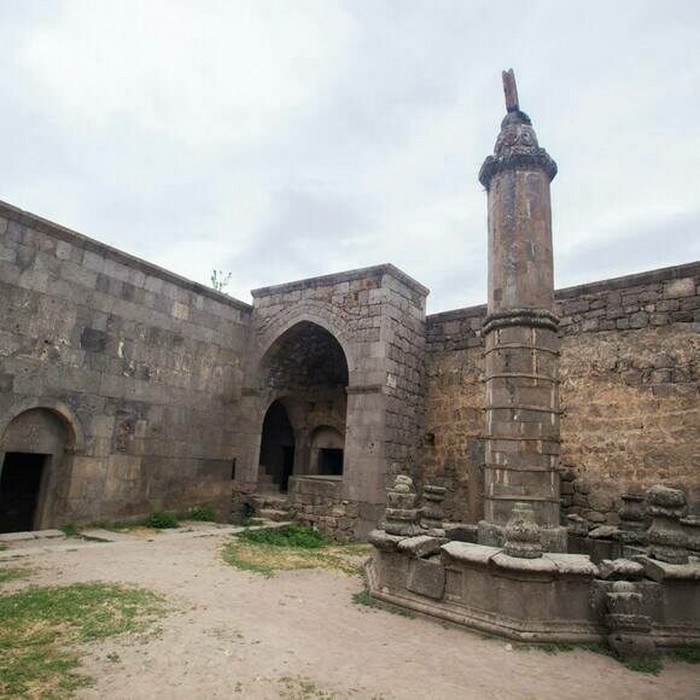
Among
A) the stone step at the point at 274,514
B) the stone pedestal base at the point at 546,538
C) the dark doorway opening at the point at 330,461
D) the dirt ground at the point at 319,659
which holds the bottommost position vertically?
the dirt ground at the point at 319,659

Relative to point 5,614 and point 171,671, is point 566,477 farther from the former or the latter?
point 5,614

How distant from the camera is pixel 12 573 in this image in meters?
5.71

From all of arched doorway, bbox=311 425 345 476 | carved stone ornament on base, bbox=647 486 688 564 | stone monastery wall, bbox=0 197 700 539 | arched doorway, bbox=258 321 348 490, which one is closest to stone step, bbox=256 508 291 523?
stone monastery wall, bbox=0 197 700 539

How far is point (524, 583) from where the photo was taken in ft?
14.9

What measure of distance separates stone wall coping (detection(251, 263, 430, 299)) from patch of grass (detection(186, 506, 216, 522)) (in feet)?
16.2

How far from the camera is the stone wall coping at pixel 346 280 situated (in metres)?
10.9

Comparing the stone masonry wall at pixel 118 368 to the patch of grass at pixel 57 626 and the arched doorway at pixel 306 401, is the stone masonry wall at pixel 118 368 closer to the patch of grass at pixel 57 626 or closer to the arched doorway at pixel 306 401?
the arched doorway at pixel 306 401

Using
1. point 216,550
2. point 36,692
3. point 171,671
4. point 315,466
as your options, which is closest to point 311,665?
point 171,671

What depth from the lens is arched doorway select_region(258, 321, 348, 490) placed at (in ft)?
41.6

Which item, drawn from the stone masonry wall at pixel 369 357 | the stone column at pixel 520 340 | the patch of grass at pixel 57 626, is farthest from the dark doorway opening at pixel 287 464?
the stone column at pixel 520 340

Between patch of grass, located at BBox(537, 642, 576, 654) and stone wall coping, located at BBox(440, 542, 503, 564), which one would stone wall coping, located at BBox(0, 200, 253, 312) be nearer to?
stone wall coping, located at BBox(440, 542, 503, 564)

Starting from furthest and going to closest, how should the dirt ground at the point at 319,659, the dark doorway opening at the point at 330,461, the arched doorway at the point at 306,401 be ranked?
the dark doorway opening at the point at 330,461, the arched doorway at the point at 306,401, the dirt ground at the point at 319,659

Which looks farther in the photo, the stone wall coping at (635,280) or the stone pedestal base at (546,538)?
the stone wall coping at (635,280)

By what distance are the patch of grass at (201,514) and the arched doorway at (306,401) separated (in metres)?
2.43
